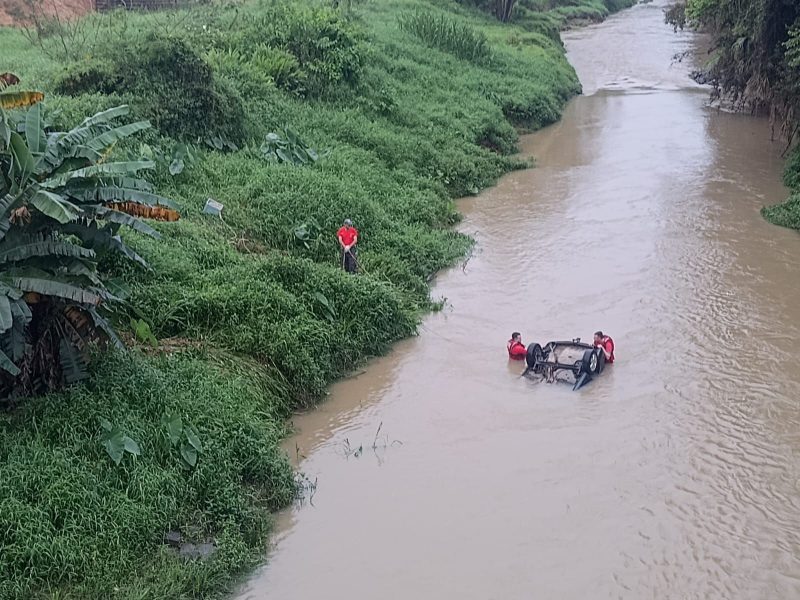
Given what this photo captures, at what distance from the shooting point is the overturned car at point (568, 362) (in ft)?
24.8

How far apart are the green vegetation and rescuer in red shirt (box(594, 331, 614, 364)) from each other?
5.34m

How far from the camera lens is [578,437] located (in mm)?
6863

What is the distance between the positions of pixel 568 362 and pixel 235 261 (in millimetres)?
3464

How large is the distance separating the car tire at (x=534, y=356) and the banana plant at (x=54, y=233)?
3470 millimetres

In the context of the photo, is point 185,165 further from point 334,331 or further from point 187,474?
point 187,474

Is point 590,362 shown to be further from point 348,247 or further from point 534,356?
point 348,247

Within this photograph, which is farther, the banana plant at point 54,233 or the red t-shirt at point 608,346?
the red t-shirt at point 608,346

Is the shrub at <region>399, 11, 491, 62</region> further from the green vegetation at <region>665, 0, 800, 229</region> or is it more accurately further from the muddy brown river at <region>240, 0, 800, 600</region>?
the muddy brown river at <region>240, 0, 800, 600</region>

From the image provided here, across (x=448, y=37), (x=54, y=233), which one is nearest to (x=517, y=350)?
(x=54, y=233)

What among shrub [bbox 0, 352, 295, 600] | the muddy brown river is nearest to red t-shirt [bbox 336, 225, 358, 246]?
the muddy brown river

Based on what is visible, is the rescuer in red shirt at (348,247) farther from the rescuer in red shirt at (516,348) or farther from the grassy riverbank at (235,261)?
the rescuer in red shirt at (516,348)

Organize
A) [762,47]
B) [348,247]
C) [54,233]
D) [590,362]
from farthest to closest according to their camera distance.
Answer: [762,47] < [348,247] < [590,362] < [54,233]

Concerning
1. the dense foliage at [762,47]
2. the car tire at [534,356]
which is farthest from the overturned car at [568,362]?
the dense foliage at [762,47]

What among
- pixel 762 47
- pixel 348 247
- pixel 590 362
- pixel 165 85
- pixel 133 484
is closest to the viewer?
pixel 133 484
